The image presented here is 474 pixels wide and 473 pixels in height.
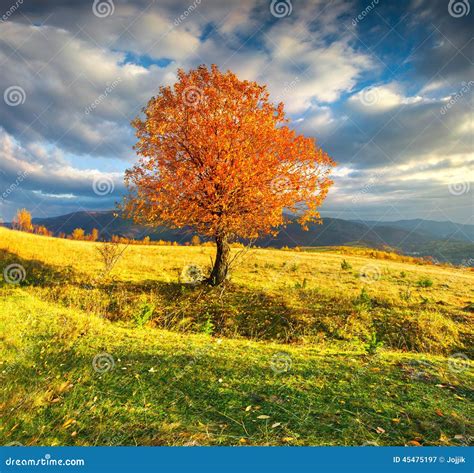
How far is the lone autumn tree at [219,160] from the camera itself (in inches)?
661

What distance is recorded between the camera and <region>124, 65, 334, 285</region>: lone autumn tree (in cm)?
1678

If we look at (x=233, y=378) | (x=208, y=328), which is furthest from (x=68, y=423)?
(x=208, y=328)

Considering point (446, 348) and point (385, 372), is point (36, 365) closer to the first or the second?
point (385, 372)

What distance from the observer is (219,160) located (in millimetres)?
16891

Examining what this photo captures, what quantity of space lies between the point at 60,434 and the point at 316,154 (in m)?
16.4

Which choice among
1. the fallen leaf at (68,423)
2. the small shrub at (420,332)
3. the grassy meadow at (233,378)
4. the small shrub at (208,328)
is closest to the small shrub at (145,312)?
the grassy meadow at (233,378)

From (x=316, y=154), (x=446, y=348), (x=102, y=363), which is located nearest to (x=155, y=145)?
(x=316, y=154)

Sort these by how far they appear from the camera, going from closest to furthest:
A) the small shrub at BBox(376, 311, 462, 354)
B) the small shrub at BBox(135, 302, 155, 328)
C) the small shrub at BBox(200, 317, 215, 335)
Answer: the small shrub at BBox(200, 317, 215, 335) < the small shrub at BBox(135, 302, 155, 328) < the small shrub at BBox(376, 311, 462, 354)

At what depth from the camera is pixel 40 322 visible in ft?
33.9

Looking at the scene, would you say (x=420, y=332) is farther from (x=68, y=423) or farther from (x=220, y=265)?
(x=68, y=423)

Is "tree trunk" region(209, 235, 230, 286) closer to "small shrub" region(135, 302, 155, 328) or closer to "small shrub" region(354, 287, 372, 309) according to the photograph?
"small shrub" region(135, 302, 155, 328)

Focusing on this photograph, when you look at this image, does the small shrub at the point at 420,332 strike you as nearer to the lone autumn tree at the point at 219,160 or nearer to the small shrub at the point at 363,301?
the small shrub at the point at 363,301

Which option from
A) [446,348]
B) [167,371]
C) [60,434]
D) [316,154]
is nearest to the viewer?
[60,434]

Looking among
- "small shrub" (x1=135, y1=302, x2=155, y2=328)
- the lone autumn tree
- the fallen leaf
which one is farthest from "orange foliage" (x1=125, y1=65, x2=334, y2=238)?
the fallen leaf
